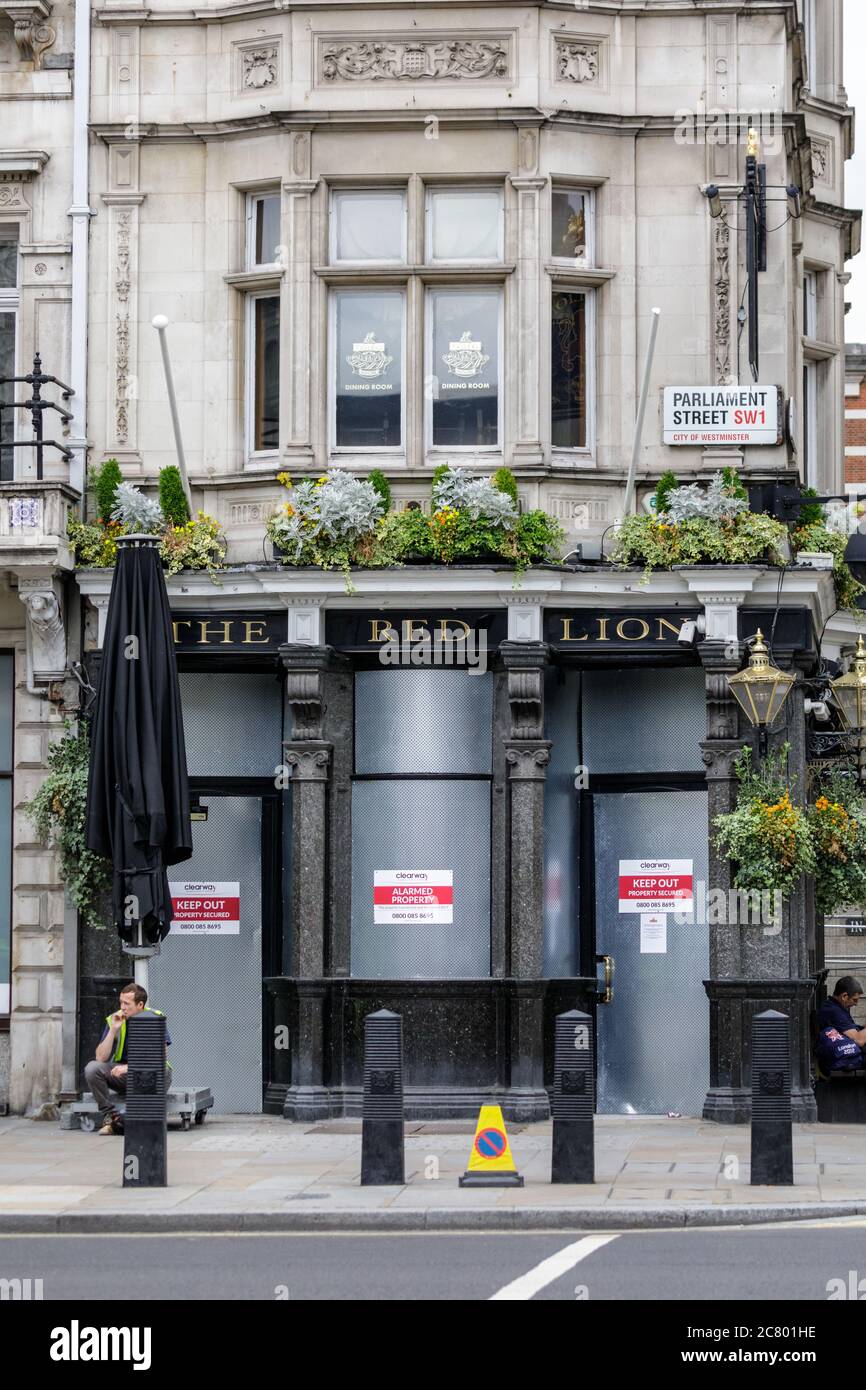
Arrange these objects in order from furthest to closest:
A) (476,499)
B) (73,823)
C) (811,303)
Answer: (811,303) < (73,823) < (476,499)

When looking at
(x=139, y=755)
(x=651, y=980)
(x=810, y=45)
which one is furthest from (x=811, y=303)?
(x=139, y=755)

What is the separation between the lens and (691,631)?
2003cm

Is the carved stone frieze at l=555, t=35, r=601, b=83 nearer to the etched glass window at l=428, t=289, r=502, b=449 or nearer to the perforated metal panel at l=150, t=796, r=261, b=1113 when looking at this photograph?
the etched glass window at l=428, t=289, r=502, b=449

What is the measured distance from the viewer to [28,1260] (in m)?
13.1

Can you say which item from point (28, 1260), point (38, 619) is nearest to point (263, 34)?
point (38, 619)

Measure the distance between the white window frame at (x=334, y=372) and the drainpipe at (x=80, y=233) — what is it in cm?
225

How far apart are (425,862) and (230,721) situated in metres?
2.23

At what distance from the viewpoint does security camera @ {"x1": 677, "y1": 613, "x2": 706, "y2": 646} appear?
2002cm

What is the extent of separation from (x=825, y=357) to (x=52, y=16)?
8371 mm

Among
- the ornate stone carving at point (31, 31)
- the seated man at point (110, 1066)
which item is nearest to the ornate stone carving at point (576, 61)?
the ornate stone carving at point (31, 31)

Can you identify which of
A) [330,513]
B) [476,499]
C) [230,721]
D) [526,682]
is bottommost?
[230,721]

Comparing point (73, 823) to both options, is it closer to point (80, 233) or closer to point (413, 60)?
point (80, 233)

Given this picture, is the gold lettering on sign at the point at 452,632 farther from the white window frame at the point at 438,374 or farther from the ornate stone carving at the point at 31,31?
the ornate stone carving at the point at 31,31

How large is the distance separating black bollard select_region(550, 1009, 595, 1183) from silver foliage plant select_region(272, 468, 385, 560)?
5.77m
